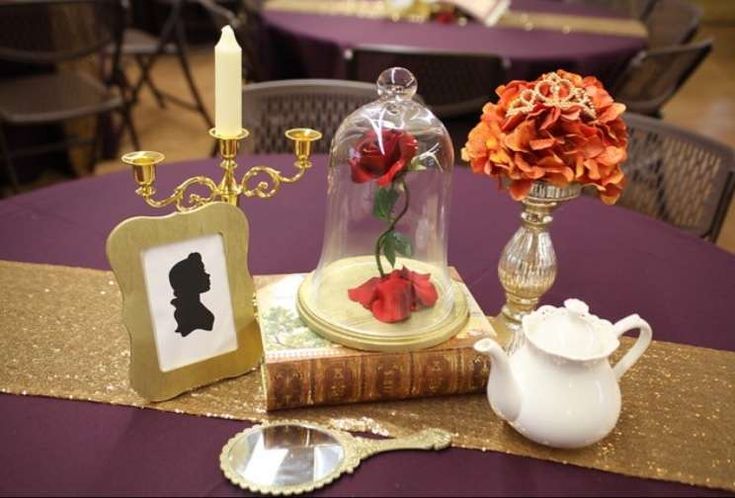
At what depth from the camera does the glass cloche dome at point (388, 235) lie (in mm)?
915

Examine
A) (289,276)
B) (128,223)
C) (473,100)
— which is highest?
(128,223)

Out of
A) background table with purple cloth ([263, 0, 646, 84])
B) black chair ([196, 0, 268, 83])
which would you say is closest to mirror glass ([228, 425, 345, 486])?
background table with purple cloth ([263, 0, 646, 84])

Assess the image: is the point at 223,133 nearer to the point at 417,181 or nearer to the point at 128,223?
the point at 128,223

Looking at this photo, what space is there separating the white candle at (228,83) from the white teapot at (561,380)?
383 mm

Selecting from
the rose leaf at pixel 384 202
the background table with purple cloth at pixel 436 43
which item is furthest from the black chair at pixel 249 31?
the rose leaf at pixel 384 202

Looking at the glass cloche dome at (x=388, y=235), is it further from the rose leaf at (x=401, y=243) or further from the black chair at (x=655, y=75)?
the black chair at (x=655, y=75)

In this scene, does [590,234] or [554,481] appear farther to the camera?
[590,234]

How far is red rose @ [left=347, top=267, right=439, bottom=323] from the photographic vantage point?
94 cm

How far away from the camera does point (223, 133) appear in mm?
911

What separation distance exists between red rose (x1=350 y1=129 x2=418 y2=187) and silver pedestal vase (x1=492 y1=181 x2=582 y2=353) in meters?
0.20

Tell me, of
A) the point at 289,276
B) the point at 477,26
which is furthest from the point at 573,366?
the point at 477,26

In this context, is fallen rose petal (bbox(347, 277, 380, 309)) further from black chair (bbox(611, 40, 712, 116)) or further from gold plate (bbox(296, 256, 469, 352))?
black chair (bbox(611, 40, 712, 116))

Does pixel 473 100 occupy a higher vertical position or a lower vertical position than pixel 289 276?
lower

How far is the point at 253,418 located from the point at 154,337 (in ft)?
0.48
